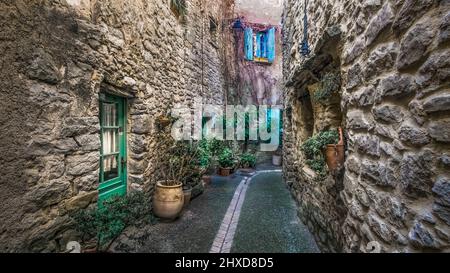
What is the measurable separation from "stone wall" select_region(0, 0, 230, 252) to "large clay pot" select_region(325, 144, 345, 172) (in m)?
2.61

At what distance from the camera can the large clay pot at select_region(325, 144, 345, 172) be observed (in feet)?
7.40

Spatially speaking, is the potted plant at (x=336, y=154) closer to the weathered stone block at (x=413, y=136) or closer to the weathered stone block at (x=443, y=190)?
the weathered stone block at (x=413, y=136)

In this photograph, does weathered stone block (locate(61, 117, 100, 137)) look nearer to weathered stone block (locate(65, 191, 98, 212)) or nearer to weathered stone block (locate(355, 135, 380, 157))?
weathered stone block (locate(65, 191, 98, 212))

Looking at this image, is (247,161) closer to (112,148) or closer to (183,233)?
(183,233)

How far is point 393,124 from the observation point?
137 centimetres

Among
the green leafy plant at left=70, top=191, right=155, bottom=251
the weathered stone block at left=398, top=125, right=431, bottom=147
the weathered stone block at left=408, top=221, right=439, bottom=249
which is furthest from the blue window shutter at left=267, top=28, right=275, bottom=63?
the weathered stone block at left=408, top=221, right=439, bottom=249

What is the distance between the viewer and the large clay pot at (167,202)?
359 centimetres

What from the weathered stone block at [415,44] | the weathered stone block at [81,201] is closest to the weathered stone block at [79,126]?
the weathered stone block at [81,201]

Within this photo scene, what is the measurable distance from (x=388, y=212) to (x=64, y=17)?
317 cm

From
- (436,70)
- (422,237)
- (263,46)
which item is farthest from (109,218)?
(263,46)

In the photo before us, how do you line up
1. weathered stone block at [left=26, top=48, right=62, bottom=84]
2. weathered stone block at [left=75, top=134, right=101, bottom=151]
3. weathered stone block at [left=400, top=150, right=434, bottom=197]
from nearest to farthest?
1. weathered stone block at [left=400, top=150, right=434, bottom=197]
2. weathered stone block at [left=26, top=48, right=62, bottom=84]
3. weathered stone block at [left=75, top=134, right=101, bottom=151]

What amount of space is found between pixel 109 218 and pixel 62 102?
139cm

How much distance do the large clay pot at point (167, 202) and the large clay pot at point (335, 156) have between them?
2.34 metres
